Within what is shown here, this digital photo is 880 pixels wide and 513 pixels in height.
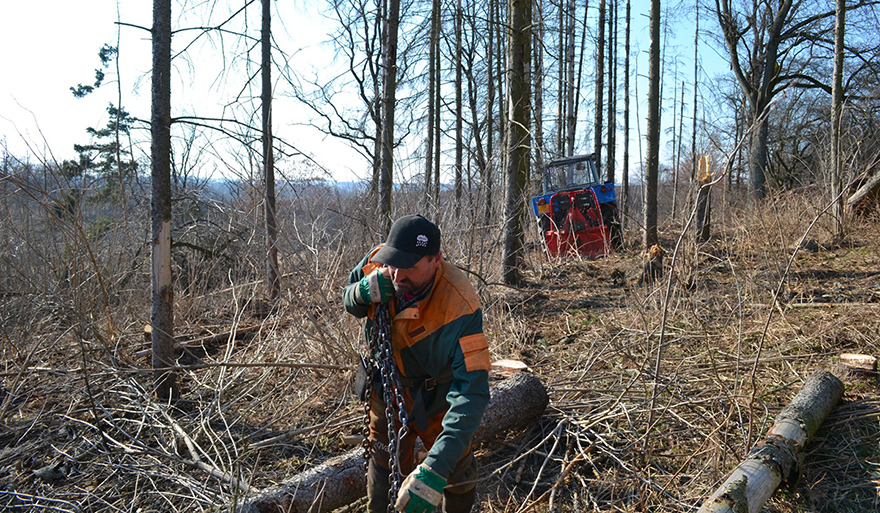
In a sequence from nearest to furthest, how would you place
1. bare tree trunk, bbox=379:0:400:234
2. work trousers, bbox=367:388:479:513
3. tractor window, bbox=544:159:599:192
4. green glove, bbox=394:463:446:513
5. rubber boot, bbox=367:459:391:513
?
green glove, bbox=394:463:446:513
work trousers, bbox=367:388:479:513
rubber boot, bbox=367:459:391:513
bare tree trunk, bbox=379:0:400:234
tractor window, bbox=544:159:599:192

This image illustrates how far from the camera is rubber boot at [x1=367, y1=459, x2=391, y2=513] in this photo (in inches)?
104

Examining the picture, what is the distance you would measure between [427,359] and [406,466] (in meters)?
0.67

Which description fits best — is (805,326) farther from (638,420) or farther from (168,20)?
(168,20)

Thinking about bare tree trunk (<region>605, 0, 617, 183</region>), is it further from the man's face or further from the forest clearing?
the man's face

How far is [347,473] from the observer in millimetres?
3080

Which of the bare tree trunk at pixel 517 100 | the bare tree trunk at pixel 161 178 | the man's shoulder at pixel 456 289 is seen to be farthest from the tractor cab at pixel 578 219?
the man's shoulder at pixel 456 289

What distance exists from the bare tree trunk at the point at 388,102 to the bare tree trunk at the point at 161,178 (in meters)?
3.07

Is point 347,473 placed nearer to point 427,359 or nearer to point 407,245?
point 427,359

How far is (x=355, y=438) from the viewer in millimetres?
3688

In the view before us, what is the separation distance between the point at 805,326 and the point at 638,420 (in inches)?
96.0

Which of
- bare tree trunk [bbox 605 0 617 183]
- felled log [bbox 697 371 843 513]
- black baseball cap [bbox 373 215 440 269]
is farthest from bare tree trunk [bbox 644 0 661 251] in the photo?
bare tree trunk [bbox 605 0 617 183]

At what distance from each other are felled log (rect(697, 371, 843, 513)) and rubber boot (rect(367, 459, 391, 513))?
1.55 meters

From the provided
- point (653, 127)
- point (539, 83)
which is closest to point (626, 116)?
point (539, 83)

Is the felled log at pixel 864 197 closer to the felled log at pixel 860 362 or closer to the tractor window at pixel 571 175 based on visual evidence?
the tractor window at pixel 571 175
